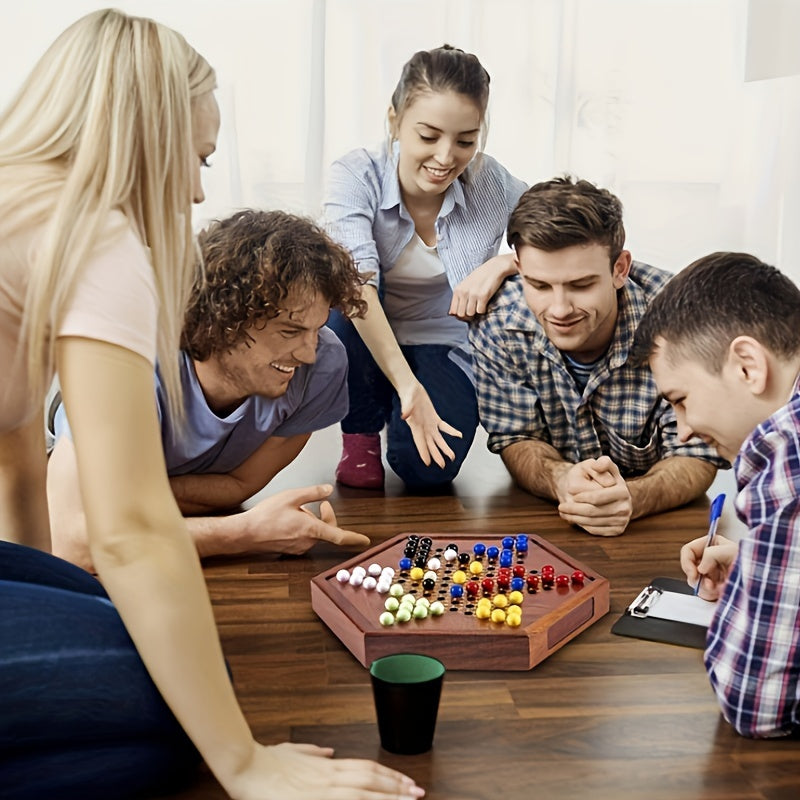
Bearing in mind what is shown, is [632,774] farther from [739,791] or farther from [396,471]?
[396,471]

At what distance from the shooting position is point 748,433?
5.50ft

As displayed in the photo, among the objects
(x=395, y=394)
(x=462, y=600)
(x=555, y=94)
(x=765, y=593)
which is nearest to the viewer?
(x=765, y=593)

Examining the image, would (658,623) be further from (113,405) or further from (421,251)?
(421,251)

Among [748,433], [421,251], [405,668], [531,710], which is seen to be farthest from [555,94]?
[405,668]

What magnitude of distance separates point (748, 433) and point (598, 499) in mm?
697

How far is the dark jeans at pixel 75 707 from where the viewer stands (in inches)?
53.2

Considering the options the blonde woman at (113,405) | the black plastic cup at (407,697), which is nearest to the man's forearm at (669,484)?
the black plastic cup at (407,697)

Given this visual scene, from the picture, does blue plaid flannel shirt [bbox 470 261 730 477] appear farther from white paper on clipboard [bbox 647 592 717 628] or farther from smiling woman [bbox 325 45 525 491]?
white paper on clipboard [bbox 647 592 717 628]

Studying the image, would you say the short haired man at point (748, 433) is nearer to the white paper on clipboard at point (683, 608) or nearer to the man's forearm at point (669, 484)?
the white paper on clipboard at point (683, 608)

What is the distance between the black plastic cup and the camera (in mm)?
1507

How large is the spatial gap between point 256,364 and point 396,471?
74 centimetres

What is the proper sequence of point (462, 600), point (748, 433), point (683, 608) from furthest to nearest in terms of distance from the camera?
point (683, 608) < point (462, 600) < point (748, 433)

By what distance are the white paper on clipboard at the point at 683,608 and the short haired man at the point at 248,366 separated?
61 cm

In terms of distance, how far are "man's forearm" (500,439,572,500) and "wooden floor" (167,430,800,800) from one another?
31 centimetres
